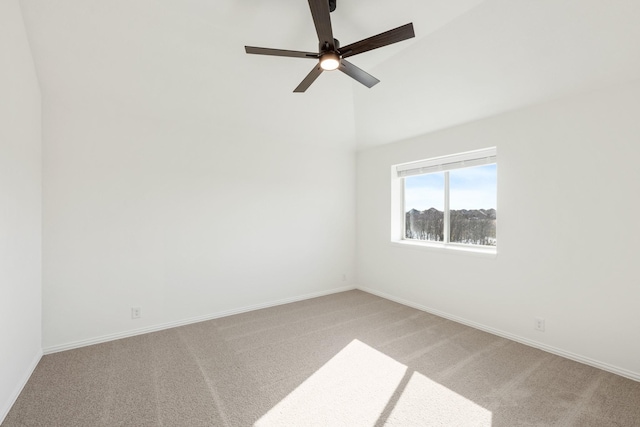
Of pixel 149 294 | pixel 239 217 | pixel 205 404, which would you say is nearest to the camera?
pixel 205 404

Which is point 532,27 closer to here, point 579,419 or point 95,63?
point 579,419

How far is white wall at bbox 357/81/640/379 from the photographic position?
2305 mm

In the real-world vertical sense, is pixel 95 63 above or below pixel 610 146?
above

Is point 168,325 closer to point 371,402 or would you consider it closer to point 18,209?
point 18,209

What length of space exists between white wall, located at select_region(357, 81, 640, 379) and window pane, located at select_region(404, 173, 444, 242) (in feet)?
1.78

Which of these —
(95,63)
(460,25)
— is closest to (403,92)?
(460,25)

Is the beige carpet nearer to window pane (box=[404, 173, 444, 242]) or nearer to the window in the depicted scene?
the window

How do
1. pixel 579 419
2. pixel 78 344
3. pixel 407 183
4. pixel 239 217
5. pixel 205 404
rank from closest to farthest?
pixel 579 419 → pixel 205 404 → pixel 78 344 → pixel 239 217 → pixel 407 183

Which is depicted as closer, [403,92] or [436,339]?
[436,339]

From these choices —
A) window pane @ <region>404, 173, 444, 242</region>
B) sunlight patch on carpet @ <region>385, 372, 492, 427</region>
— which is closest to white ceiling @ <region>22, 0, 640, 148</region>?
window pane @ <region>404, 173, 444, 242</region>

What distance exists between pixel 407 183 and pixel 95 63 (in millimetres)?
3827

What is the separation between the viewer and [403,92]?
3.31 meters

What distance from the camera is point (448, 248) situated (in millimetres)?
3600

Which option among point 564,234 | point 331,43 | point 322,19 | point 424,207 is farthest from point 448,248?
point 322,19
